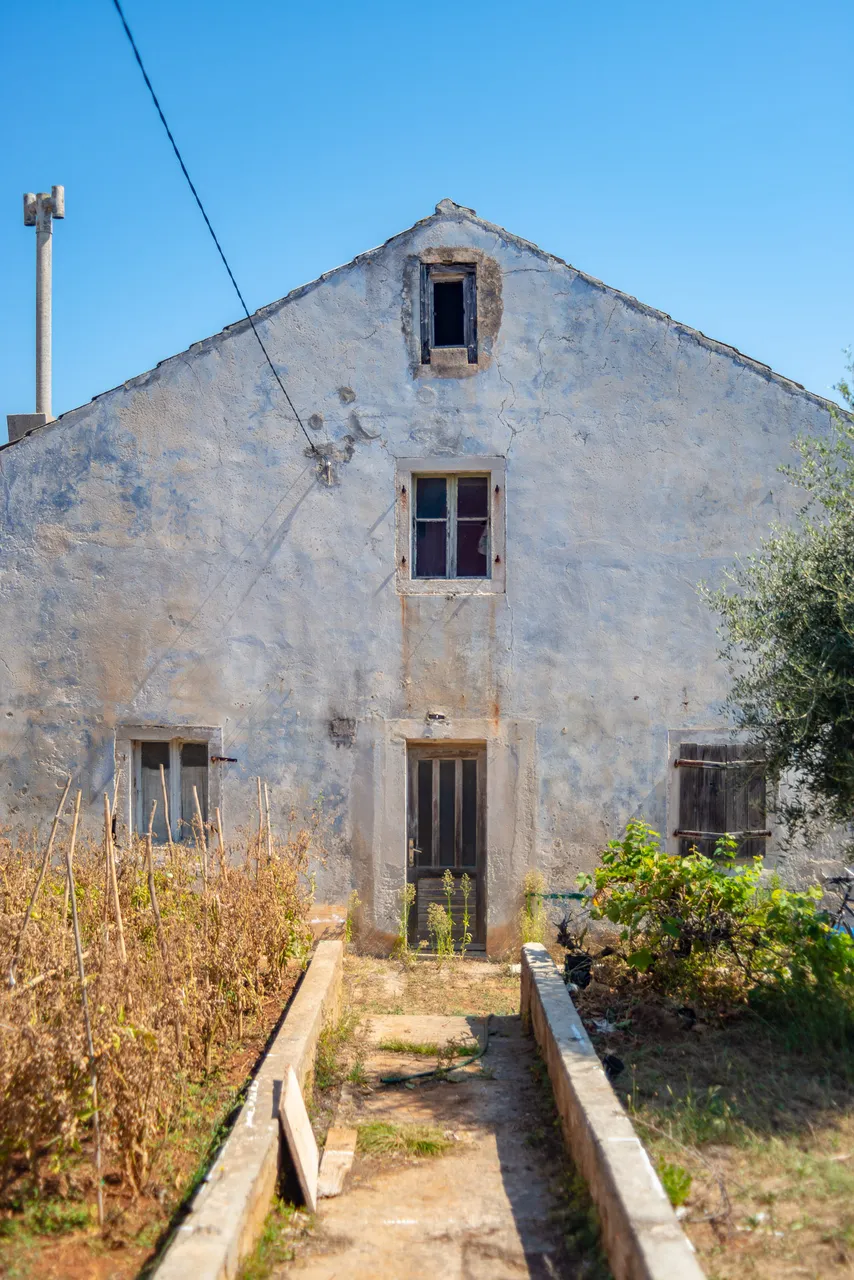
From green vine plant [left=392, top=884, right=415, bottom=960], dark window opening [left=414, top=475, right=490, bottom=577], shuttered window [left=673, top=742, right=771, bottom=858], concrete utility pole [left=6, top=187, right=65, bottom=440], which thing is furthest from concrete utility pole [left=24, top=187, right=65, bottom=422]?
shuttered window [left=673, top=742, right=771, bottom=858]

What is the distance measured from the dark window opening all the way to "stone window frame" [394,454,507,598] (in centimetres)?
12

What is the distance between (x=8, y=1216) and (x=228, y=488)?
22.6 ft

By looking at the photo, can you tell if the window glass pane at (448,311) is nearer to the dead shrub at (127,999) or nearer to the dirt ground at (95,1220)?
the dead shrub at (127,999)

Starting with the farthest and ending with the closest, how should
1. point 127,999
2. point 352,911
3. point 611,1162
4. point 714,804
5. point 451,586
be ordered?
1. point 451,586
2. point 352,911
3. point 714,804
4. point 127,999
5. point 611,1162

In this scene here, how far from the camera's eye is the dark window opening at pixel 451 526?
9.63 metres

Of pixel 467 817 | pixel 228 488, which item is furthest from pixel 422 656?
pixel 228 488

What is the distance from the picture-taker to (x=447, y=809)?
383 inches

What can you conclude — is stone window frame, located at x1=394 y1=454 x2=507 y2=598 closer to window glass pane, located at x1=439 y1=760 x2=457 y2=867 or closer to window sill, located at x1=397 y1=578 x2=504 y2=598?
window sill, located at x1=397 y1=578 x2=504 y2=598

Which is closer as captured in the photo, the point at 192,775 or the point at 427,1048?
the point at 427,1048

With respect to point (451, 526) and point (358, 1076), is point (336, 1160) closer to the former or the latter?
point (358, 1076)

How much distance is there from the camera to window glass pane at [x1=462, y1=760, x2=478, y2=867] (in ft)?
31.9

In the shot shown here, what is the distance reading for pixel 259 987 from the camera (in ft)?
20.5

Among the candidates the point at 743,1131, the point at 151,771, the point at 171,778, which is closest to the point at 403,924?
the point at 171,778

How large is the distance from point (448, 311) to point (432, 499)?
1787 millimetres
